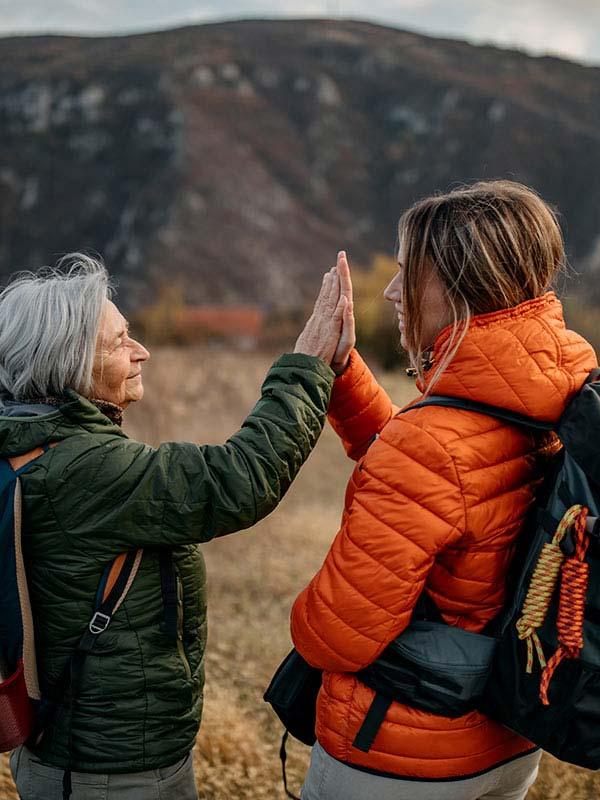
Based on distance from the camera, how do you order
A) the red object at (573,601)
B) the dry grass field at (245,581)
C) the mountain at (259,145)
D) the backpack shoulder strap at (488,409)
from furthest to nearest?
the mountain at (259,145)
the dry grass field at (245,581)
the backpack shoulder strap at (488,409)
the red object at (573,601)

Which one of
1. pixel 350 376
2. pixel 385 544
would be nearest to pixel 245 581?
pixel 350 376

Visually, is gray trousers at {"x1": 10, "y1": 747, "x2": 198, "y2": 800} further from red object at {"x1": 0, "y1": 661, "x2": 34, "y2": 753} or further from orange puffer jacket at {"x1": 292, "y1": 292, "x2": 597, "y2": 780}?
orange puffer jacket at {"x1": 292, "y1": 292, "x2": 597, "y2": 780}

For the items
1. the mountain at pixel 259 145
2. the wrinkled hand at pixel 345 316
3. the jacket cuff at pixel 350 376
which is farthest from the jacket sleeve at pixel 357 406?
the mountain at pixel 259 145

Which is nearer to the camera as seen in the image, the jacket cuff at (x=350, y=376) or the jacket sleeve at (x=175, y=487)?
the jacket sleeve at (x=175, y=487)

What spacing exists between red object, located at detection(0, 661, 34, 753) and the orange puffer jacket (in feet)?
2.30

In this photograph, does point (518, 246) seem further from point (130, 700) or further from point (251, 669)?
point (251, 669)

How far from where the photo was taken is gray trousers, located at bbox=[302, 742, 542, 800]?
195cm

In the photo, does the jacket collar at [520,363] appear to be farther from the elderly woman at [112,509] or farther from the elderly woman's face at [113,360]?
the elderly woman's face at [113,360]

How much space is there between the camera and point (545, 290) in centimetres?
197

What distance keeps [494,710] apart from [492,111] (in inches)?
2924

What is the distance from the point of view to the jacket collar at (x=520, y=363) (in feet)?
5.97

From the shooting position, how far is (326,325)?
223 centimetres

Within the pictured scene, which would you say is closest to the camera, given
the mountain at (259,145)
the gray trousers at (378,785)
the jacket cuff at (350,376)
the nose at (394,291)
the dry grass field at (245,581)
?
the gray trousers at (378,785)

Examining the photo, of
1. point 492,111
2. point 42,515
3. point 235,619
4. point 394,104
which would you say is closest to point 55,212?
point 394,104
